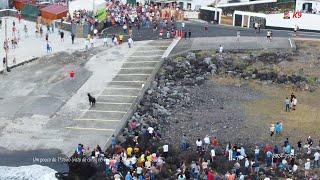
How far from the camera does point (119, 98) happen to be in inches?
1845

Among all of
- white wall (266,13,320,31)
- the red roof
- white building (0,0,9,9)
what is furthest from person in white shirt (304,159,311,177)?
white building (0,0,9,9)

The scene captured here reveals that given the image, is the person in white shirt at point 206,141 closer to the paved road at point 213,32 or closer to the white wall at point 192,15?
the paved road at point 213,32

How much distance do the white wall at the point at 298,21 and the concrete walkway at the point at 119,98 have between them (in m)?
11.7

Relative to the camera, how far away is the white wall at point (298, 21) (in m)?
64.6

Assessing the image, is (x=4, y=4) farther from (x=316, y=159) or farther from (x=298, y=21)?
(x=316, y=159)

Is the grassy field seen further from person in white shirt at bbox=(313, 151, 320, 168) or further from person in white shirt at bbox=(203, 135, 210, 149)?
person in white shirt at bbox=(203, 135, 210, 149)

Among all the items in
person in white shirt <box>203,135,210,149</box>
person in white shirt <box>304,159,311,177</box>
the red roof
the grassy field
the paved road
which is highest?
the red roof

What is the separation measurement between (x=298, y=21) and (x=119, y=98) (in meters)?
25.0

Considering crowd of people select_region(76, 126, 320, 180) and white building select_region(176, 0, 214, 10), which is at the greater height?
white building select_region(176, 0, 214, 10)

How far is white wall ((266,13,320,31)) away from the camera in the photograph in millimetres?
64562

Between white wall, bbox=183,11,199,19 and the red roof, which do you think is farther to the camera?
white wall, bbox=183,11,199,19

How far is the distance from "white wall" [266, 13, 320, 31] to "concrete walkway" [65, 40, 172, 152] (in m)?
11.7

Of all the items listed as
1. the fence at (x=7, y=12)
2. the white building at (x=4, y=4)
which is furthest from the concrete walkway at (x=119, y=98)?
the white building at (x=4, y=4)

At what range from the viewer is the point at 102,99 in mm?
46719
